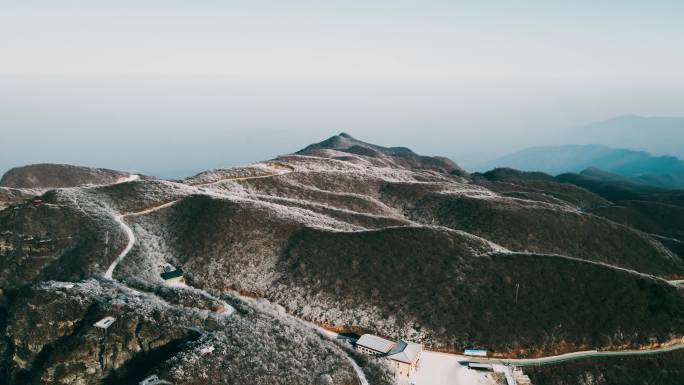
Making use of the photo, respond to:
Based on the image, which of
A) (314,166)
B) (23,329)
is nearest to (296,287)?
(23,329)

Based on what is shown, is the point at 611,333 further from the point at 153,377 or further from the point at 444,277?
the point at 153,377

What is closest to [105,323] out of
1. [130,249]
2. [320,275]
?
[130,249]

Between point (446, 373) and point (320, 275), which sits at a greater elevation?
point (320, 275)

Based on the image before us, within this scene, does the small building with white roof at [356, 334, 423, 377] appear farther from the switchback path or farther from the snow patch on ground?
the switchback path

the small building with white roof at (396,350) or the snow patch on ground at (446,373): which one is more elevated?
the small building with white roof at (396,350)

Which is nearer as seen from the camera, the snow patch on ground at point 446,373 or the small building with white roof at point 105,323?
the small building with white roof at point 105,323

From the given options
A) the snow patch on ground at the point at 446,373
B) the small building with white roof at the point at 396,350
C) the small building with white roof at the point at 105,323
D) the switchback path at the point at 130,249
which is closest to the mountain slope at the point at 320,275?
the switchback path at the point at 130,249

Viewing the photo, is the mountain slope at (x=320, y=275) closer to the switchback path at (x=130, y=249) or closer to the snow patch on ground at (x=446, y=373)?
the switchback path at (x=130, y=249)

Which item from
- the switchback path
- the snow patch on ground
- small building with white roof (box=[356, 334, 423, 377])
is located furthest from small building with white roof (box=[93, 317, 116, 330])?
the snow patch on ground

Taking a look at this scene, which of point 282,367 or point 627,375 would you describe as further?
point 627,375

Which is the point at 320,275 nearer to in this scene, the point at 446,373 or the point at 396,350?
the point at 396,350

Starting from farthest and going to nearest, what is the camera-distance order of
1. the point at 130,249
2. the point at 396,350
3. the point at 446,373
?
the point at 130,249 < the point at 396,350 < the point at 446,373
